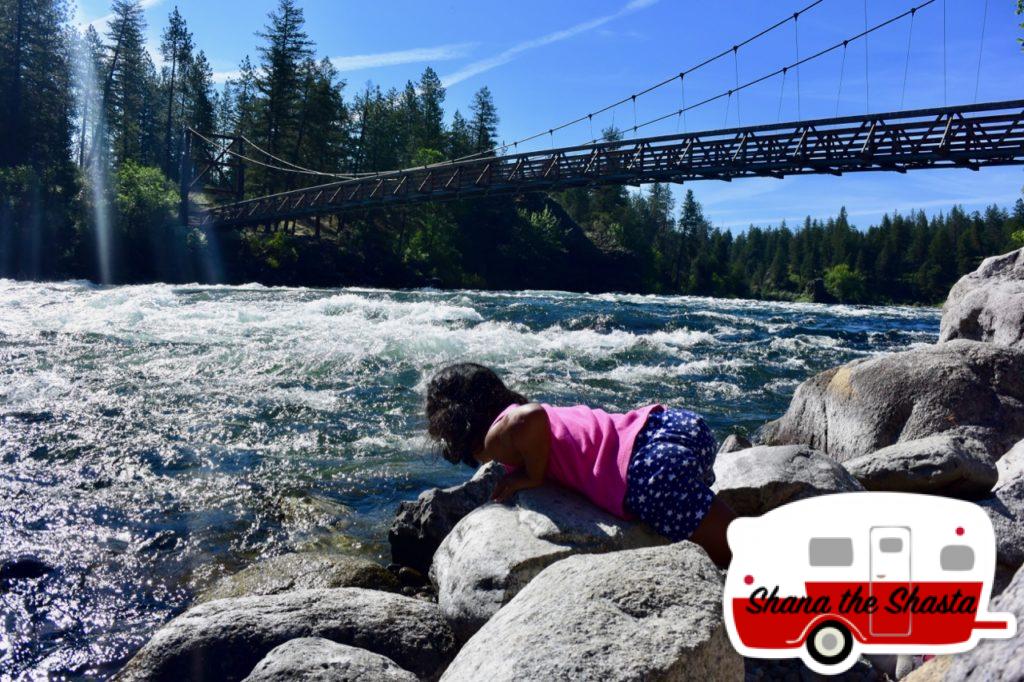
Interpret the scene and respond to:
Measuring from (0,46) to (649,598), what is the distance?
146 ft

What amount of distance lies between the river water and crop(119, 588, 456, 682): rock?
0.55 m

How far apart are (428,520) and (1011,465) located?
2.97 metres

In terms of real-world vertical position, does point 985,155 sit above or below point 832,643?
above

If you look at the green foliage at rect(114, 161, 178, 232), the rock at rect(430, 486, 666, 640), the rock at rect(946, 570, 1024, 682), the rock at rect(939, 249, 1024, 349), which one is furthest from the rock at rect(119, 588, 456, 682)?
the green foliage at rect(114, 161, 178, 232)

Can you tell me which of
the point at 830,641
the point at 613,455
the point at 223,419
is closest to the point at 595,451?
the point at 613,455

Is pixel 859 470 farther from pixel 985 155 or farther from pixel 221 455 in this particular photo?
pixel 985 155

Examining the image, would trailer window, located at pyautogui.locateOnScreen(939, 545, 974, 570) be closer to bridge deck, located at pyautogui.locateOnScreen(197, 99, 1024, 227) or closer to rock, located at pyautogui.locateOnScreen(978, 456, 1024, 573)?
rock, located at pyautogui.locateOnScreen(978, 456, 1024, 573)

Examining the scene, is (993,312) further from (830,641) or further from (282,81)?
(282,81)

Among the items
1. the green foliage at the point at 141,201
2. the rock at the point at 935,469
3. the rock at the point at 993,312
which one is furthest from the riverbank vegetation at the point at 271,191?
the rock at the point at 935,469

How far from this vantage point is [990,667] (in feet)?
4.00

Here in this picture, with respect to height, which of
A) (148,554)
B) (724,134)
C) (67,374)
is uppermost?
(724,134)

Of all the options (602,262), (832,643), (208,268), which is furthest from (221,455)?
(602,262)

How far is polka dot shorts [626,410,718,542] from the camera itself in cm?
273

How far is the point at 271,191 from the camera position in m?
44.2
